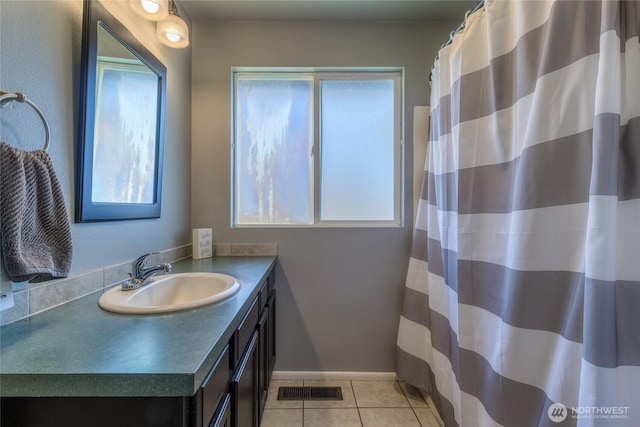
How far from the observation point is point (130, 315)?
0.84 metres

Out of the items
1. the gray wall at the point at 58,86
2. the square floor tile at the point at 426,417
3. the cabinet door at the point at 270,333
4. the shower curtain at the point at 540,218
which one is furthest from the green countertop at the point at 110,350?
the square floor tile at the point at 426,417

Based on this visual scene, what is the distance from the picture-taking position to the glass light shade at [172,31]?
137 cm

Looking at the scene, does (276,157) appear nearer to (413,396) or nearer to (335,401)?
(335,401)

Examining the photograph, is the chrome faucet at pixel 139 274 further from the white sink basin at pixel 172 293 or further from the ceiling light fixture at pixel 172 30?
the ceiling light fixture at pixel 172 30

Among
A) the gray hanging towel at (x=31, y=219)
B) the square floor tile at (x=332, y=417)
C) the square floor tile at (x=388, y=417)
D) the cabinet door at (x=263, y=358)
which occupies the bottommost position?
the square floor tile at (x=388, y=417)

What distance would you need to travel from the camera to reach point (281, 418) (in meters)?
1.59

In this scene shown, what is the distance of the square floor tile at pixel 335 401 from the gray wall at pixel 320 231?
0.09 meters

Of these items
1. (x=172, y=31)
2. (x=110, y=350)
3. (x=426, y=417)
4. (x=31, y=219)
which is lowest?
(x=426, y=417)

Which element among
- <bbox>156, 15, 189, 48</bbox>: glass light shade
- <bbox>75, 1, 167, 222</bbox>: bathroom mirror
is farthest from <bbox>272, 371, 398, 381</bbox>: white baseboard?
<bbox>156, 15, 189, 48</bbox>: glass light shade

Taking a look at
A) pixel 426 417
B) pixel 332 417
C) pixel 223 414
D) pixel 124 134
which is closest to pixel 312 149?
pixel 124 134

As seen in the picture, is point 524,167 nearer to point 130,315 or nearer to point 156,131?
point 130,315

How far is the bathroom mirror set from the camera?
1.00 m

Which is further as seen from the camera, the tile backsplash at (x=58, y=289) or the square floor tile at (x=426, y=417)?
the square floor tile at (x=426, y=417)

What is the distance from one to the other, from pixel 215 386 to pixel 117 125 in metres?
1.12
